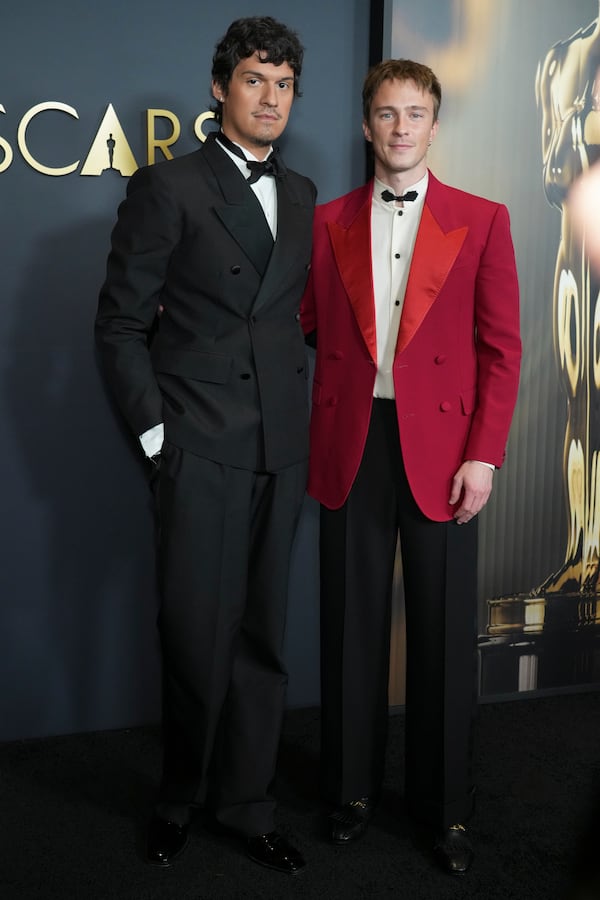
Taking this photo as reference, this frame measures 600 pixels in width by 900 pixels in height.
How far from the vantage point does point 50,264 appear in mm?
2602

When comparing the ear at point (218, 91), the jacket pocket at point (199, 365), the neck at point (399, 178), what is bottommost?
the jacket pocket at point (199, 365)

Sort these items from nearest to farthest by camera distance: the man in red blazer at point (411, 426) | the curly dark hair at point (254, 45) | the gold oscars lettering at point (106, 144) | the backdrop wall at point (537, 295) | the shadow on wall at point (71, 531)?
the curly dark hair at point (254, 45) → the man in red blazer at point (411, 426) → the gold oscars lettering at point (106, 144) → the shadow on wall at point (71, 531) → the backdrop wall at point (537, 295)

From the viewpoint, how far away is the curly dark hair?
6.56ft

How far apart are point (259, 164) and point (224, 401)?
1.73 ft

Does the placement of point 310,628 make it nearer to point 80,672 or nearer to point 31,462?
point 80,672

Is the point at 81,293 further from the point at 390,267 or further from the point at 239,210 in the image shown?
the point at 390,267

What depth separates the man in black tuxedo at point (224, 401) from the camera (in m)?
2.01

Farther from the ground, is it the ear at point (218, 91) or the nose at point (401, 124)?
the ear at point (218, 91)

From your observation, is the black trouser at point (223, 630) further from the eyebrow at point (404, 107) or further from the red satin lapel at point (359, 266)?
the eyebrow at point (404, 107)

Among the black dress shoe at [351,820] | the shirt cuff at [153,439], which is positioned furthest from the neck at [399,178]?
the black dress shoe at [351,820]

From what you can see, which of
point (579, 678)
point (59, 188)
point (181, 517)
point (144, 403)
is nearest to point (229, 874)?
point (181, 517)

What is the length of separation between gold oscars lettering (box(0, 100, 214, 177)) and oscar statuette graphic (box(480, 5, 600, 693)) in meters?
1.10

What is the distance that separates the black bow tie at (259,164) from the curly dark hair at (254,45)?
0.11 m

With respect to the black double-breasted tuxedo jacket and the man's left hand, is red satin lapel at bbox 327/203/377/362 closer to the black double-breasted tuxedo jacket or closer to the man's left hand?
the black double-breasted tuxedo jacket
